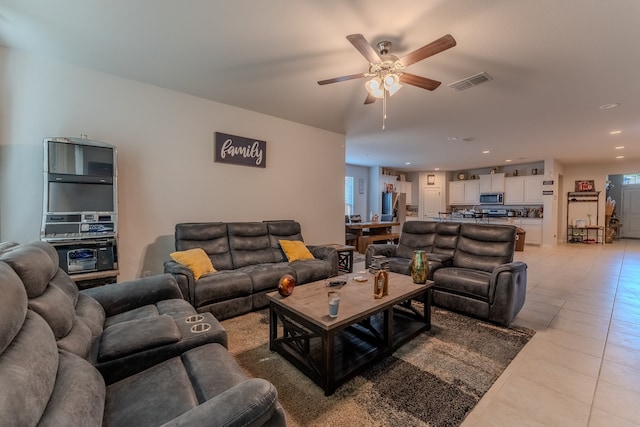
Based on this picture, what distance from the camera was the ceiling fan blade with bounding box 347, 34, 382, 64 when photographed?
1.78 metres

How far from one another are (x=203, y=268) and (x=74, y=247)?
1.11 metres

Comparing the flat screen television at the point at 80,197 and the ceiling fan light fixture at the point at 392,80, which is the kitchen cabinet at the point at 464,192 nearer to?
the ceiling fan light fixture at the point at 392,80

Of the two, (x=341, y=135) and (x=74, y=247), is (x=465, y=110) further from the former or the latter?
(x=74, y=247)

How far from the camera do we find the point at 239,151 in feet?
13.1

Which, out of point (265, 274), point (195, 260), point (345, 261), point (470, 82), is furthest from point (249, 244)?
point (470, 82)

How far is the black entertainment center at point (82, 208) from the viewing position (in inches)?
94.3

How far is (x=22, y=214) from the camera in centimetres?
264

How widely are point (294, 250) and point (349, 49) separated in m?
2.51

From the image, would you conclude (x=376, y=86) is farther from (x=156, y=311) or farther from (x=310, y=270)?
(x=156, y=311)

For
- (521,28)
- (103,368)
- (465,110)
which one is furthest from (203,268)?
(465,110)

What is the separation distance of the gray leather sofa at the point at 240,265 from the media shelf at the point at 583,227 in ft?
31.3

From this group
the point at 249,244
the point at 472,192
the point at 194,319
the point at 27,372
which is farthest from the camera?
the point at 472,192

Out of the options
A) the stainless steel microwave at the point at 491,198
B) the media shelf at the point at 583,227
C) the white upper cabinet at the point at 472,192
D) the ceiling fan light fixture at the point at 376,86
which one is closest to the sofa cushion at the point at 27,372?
the ceiling fan light fixture at the point at 376,86

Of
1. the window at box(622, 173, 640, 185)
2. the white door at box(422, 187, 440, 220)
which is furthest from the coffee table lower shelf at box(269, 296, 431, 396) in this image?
the window at box(622, 173, 640, 185)
